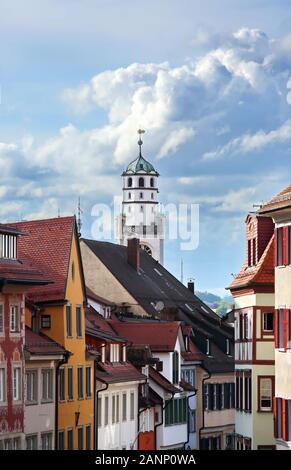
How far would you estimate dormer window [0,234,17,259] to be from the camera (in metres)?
77.1

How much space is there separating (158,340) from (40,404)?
3112 centimetres

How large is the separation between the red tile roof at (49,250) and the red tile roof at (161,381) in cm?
1892

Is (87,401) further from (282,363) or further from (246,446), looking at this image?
(282,363)

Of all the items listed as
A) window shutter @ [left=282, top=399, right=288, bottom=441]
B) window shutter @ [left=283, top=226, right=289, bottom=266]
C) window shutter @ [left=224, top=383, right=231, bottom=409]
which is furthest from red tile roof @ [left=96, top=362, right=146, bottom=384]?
window shutter @ [left=224, top=383, right=231, bottom=409]

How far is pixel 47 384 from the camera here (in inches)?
3223

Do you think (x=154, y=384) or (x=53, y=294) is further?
(x=154, y=384)

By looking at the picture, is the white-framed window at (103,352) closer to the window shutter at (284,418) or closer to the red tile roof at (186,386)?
the red tile roof at (186,386)

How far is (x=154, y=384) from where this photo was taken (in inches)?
4188

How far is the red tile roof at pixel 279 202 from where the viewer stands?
227 ft

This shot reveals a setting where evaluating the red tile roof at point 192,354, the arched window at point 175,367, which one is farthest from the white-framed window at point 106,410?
the red tile roof at point 192,354

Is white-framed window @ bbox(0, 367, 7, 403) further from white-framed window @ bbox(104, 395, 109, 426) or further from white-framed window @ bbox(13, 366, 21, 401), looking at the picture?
white-framed window @ bbox(104, 395, 109, 426)

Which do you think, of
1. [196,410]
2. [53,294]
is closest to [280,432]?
[53,294]

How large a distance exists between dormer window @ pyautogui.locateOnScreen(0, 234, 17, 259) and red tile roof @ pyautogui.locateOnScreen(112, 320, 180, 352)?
1272 inches

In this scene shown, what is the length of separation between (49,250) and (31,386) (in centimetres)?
995
